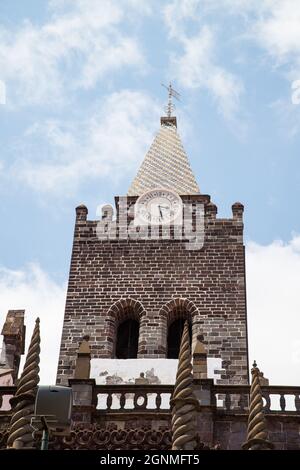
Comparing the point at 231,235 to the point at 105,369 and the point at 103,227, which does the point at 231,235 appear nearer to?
the point at 103,227

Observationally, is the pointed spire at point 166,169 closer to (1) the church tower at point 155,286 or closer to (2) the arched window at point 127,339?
(1) the church tower at point 155,286

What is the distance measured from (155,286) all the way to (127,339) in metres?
1.72

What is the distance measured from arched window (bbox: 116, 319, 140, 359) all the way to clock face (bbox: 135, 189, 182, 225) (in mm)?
3370

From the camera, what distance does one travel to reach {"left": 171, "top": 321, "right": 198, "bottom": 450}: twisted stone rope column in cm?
1095

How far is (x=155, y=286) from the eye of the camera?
23578 millimetres

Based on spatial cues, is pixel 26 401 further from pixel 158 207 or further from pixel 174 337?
pixel 158 207

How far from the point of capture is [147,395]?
1712cm

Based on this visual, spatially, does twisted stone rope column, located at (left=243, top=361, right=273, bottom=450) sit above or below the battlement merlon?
below

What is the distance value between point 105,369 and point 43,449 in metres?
11.5

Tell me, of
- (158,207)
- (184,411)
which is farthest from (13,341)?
(184,411)

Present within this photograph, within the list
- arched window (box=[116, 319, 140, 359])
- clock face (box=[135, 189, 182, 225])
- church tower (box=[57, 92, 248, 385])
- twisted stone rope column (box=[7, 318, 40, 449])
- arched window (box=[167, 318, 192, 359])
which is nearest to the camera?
twisted stone rope column (box=[7, 318, 40, 449])

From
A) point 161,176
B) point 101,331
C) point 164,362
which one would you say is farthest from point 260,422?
point 161,176

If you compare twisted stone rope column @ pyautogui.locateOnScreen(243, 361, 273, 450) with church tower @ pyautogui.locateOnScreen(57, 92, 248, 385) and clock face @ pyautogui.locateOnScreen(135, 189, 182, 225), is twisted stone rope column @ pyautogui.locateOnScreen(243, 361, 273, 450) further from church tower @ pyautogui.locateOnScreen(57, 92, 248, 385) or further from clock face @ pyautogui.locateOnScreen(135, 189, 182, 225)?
clock face @ pyautogui.locateOnScreen(135, 189, 182, 225)

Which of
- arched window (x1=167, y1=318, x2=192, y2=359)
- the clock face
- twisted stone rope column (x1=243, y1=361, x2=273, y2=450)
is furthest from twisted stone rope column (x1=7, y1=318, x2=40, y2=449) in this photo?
the clock face
